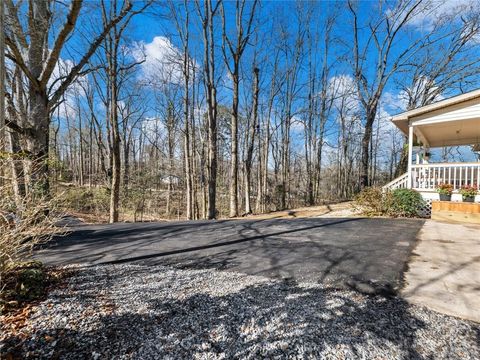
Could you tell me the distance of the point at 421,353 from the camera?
1.55 meters

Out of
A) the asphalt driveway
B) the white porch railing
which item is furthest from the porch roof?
the asphalt driveway

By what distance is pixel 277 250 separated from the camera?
3914 millimetres

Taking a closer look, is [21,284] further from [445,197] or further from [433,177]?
[433,177]

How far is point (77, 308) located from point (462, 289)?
3.98 m

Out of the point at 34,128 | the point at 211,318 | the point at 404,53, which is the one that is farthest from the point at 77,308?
the point at 404,53

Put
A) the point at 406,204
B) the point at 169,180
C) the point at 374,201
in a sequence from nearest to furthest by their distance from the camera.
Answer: the point at 406,204 → the point at 374,201 → the point at 169,180

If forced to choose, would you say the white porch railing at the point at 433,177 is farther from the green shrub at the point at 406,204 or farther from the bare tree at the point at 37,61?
the bare tree at the point at 37,61

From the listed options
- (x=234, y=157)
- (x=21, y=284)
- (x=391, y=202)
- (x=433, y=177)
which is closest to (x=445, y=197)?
(x=433, y=177)

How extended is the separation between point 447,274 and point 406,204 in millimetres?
4493

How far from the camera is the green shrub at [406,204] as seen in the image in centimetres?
654

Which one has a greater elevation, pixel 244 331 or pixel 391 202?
pixel 391 202

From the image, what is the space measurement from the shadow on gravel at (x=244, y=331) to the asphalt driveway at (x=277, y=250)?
58 centimetres

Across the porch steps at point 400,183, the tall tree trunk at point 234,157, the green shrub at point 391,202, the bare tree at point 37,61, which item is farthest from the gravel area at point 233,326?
the tall tree trunk at point 234,157

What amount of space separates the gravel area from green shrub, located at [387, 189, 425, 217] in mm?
5491
